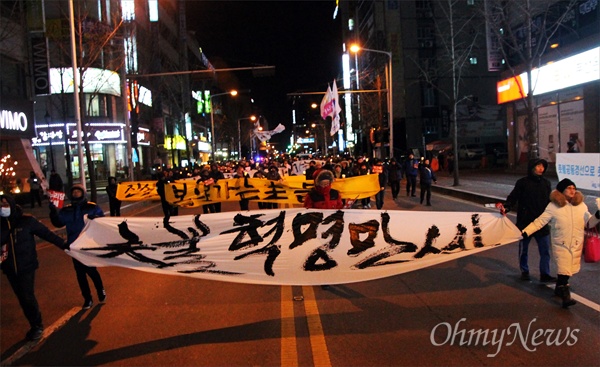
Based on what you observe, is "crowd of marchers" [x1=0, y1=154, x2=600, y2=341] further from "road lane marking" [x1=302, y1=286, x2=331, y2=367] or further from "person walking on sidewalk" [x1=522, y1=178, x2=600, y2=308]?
"road lane marking" [x1=302, y1=286, x2=331, y2=367]

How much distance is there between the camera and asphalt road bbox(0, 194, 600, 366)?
17.0 ft

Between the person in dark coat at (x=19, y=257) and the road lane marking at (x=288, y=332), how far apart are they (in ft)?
9.05

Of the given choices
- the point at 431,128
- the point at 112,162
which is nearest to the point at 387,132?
the point at 112,162

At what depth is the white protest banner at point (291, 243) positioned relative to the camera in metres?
6.28

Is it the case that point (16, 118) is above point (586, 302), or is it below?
above

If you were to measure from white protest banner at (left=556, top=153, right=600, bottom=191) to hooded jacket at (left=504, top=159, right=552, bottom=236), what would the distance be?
2370mm

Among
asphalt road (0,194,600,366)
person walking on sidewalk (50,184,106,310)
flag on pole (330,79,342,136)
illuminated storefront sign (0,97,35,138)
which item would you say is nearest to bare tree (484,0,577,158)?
flag on pole (330,79,342,136)

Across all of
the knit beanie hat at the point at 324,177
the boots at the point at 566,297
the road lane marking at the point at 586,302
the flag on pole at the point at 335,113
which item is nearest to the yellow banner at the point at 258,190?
the knit beanie hat at the point at 324,177

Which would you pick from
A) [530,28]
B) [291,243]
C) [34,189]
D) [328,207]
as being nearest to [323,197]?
[328,207]

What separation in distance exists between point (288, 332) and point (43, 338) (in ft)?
9.02

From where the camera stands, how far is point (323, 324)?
20.1 feet

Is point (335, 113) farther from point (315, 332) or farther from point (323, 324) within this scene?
point (315, 332)

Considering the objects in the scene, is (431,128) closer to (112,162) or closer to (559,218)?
(112,162)

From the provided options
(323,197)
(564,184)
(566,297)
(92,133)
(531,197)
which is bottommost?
(566,297)
